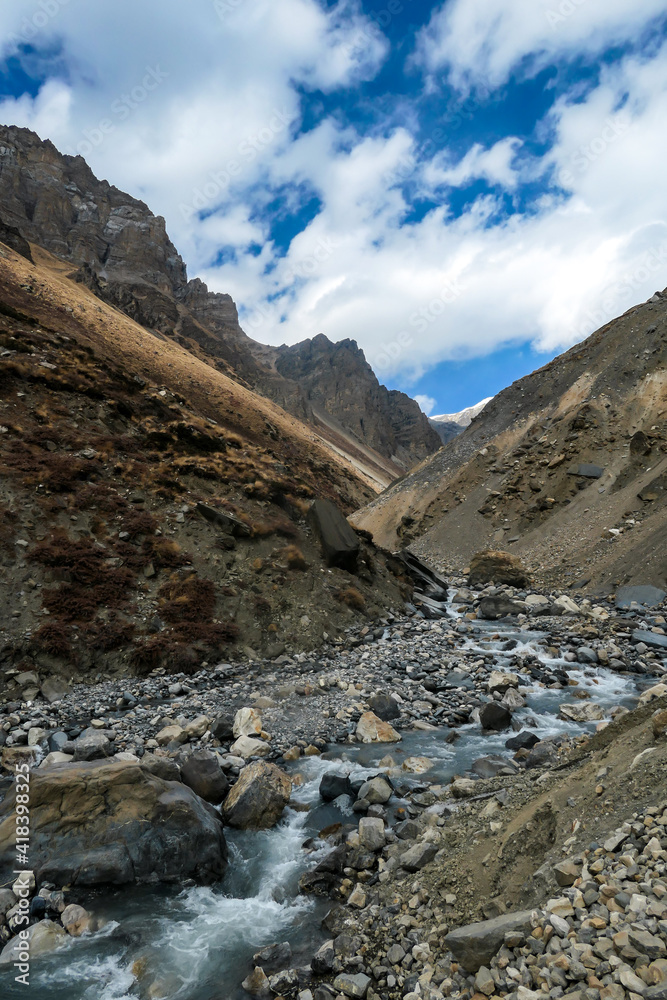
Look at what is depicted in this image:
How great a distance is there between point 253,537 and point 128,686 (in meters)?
8.58

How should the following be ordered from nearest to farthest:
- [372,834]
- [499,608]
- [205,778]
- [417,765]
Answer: [372,834] → [205,778] → [417,765] → [499,608]

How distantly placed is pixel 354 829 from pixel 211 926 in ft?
8.37

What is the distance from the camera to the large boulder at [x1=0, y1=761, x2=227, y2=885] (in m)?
7.05

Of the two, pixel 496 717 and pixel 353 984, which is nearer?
pixel 353 984

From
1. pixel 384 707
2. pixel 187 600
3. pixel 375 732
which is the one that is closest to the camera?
pixel 375 732

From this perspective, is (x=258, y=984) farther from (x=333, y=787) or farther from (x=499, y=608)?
(x=499, y=608)

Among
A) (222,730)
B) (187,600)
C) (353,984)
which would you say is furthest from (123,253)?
(353,984)

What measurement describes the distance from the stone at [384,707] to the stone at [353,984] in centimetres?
802

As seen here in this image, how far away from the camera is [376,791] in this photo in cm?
916

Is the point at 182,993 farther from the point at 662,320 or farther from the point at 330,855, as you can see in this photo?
the point at 662,320

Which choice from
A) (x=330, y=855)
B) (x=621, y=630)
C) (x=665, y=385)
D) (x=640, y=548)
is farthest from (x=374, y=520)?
(x=330, y=855)

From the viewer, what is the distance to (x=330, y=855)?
765 centimetres

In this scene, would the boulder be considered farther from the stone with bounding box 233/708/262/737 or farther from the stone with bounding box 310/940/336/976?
the stone with bounding box 310/940/336/976

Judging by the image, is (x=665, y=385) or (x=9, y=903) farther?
(x=665, y=385)
